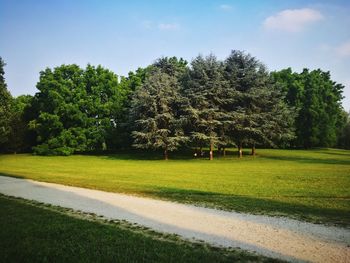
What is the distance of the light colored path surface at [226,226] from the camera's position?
735cm

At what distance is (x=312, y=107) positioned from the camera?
2549 inches

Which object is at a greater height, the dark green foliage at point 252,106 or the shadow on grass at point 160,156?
the dark green foliage at point 252,106

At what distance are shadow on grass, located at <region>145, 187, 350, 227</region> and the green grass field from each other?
428 centimetres

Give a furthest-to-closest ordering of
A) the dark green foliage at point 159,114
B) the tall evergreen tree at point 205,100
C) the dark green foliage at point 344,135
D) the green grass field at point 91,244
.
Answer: the dark green foliage at point 344,135 → the dark green foliage at point 159,114 → the tall evergreen tree at point 205,100 → the green grass field at point 91,244

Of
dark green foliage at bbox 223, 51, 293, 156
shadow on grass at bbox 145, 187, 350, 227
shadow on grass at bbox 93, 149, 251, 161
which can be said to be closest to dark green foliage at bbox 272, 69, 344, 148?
dark green foliage at bbox 223, 51, 293, 156

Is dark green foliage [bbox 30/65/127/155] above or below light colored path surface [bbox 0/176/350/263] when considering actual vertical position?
above

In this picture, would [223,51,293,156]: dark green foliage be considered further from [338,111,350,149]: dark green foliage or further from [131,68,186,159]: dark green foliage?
[338,111,350,149]: dark green foliage

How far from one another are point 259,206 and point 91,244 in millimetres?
7038

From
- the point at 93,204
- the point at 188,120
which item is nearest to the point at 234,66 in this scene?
the point at 188,120

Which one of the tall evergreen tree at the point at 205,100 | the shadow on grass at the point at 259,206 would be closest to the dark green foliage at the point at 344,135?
the tall evergreen tree at the point at 205,100

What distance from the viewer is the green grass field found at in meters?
6.75

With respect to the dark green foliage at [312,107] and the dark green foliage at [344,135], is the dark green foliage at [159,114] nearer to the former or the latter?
the dark green foliage at [312,107]

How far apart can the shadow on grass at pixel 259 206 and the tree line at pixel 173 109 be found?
82.5ft

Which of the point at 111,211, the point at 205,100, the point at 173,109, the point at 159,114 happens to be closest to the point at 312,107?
the point at 205,100
